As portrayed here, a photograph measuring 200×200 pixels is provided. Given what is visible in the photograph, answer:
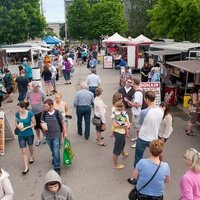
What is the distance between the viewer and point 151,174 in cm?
414

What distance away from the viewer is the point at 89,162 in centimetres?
744

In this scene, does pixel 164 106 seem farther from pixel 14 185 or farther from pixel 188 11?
pixel 188 11

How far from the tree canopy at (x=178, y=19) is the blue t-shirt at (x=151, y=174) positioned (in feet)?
61.9

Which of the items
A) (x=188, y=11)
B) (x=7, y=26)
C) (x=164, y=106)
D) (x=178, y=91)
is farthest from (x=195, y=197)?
(x=7, y=26)

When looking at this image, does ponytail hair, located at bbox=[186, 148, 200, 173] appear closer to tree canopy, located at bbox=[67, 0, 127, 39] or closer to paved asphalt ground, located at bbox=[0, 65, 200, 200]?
paved asphalt ground, located at bbox=[0, 65, 200, 200]

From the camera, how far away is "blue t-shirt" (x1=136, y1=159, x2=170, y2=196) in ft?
13.6

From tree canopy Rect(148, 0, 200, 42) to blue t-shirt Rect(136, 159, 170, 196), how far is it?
61.9ft

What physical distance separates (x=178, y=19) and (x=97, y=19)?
30.3m

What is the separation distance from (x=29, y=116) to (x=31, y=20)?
78.3 feet

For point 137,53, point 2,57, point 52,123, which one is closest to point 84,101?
point 52,123

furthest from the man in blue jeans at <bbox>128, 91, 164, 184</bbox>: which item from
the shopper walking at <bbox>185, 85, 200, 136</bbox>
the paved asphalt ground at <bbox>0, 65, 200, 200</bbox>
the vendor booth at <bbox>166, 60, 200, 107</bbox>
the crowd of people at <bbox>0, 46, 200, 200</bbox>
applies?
the vendor booth at <bbox>166, 60, 200, 107</bbox>

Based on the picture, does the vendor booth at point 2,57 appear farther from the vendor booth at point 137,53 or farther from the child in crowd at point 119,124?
the child in crowd at point 119,124

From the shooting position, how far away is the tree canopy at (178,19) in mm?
21219

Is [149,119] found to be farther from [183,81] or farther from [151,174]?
[183,81]
